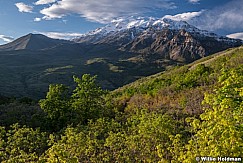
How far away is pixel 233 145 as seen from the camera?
8266mm

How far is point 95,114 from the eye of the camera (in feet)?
85.5

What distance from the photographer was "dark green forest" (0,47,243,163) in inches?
356

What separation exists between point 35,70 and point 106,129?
178 meters

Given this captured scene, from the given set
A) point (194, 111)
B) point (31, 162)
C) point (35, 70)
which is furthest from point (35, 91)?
point (31, 162)

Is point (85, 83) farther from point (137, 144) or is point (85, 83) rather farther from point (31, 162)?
point (31, 162)

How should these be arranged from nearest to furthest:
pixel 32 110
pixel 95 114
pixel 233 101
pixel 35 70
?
pixel 233 101, pixel 95 114, pixel 32 110, pixel 35 70

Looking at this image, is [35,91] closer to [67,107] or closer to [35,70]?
[35,70]

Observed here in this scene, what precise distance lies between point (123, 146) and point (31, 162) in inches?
194

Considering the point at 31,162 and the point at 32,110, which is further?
the point at 32,110

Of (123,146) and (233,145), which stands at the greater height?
(233,145)

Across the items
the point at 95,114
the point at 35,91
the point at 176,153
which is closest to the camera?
the point at 176,153

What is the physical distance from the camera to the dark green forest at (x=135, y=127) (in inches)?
356

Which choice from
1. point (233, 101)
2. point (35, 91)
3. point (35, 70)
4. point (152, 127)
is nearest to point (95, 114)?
point (152, 127)

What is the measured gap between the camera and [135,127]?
17.2 m
